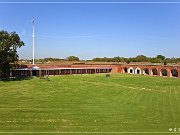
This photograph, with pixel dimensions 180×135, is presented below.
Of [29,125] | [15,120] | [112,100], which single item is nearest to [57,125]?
[29,125]

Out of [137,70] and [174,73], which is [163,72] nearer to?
[174,73]

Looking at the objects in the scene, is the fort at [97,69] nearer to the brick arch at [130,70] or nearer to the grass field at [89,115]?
the brick arch at [130,70]

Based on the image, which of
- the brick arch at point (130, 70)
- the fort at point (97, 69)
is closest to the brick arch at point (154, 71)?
the fort at point (97, 69)

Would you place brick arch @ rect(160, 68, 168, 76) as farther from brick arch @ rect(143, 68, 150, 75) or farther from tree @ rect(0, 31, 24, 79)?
tree @ rect(0, 31, 24, 79)

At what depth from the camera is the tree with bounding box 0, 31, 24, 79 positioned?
58.9 m

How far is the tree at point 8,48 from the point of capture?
58875 mm

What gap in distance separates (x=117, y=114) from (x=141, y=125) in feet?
13.5

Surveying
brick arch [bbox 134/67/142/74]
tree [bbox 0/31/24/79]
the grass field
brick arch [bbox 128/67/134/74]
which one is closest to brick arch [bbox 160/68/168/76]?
brick arch [bbox 134/67/142/74]

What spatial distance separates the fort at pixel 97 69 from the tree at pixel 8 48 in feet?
43.1

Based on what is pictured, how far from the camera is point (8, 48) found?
59969mm

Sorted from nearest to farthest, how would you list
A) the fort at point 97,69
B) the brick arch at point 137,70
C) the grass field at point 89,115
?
the grass field at point 89,115 → the fort at point 97,69 → the brick arch at point 137,70

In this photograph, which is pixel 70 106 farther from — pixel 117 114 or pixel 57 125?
pixel 57 125

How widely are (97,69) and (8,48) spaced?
4203 centimetres

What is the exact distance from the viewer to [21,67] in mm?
78125
